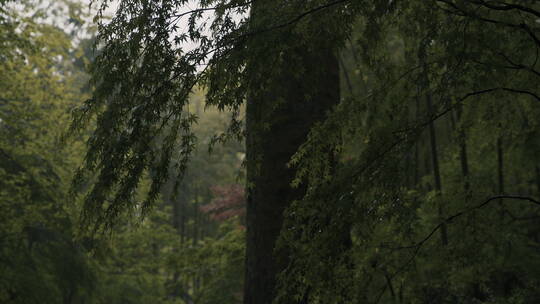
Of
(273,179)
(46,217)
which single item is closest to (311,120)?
(273,179)

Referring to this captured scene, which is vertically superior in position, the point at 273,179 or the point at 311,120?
the point at 311,120

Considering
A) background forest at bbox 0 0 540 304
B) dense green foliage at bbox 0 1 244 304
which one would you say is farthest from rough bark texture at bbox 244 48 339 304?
dense green foliage at bbox 0 1 244 304

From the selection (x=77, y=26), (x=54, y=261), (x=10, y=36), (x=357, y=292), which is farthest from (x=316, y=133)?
(x=77, y=26)

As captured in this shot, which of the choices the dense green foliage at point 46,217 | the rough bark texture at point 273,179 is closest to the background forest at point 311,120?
the rough bark texture at point 273,179

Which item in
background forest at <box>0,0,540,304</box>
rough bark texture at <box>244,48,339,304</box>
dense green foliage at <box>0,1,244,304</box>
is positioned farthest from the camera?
dense green foliage at <box>0,1,244,304</box>

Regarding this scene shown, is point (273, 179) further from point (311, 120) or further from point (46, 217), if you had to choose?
point (46, 217)

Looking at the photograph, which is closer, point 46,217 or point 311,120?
point 311,120

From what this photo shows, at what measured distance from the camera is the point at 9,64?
1009 cm

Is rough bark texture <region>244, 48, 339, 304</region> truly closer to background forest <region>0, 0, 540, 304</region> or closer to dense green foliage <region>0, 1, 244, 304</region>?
background forest <region>0, 0, 540, 304</region>

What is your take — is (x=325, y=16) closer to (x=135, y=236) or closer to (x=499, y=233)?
(x=499, y=233)

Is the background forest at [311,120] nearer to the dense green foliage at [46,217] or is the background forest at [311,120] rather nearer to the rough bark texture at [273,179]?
the rough bark texture at [273,179]

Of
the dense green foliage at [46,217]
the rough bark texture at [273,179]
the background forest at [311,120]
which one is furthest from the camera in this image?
the dense green foliage at [46,217]

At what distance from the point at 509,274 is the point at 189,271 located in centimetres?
538

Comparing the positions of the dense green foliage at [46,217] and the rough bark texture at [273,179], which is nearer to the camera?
the rough bark texture at [273,179]
